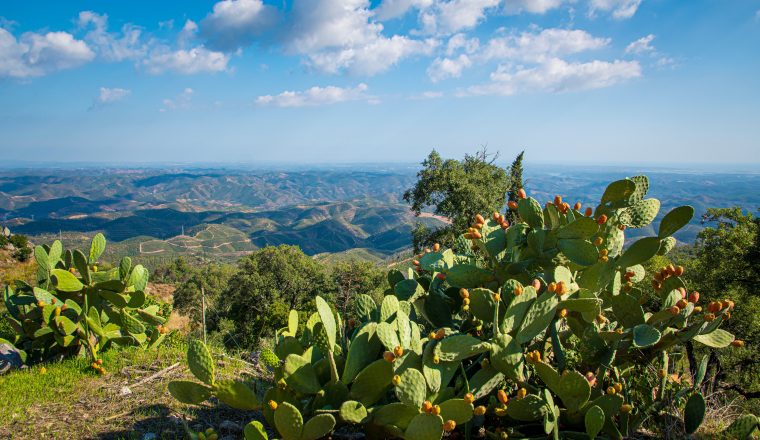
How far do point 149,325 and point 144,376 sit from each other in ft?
4.98

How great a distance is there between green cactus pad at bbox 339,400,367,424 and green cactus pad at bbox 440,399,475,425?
1.31 feet

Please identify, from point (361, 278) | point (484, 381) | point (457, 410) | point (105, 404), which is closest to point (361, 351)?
point (457, 410)

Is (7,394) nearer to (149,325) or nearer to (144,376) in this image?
(144,376)

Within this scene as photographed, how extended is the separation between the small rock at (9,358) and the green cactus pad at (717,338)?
A: 19.9ft

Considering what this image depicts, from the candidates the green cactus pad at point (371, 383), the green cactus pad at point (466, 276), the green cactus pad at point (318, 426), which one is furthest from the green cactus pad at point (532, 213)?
the green cactus pad at point (318, 426)

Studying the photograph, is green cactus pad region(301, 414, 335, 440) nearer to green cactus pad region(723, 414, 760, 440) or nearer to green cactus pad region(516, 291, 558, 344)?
green cactus pad region(516, 291, 558, 344)

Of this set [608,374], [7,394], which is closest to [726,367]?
[608,374]

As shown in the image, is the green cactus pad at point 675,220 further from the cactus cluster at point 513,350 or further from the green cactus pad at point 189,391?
A: the green cactus pad at point 189,391

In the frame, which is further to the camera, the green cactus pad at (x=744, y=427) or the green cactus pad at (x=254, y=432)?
the green cactus pad at (x=744, y=427)

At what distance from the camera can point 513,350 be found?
217 cm

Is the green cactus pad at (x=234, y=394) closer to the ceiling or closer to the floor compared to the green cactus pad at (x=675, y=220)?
closer to the floor

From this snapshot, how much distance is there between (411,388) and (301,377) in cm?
58

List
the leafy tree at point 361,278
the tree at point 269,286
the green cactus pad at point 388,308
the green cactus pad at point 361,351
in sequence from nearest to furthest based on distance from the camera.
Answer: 1. the green cactus pad at point 361,351
2. the green cactus pad at point 388,308
3. the tree at point 269,286
4. the leafy tree at point 361,278

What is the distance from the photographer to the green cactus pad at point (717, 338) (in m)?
2.48
